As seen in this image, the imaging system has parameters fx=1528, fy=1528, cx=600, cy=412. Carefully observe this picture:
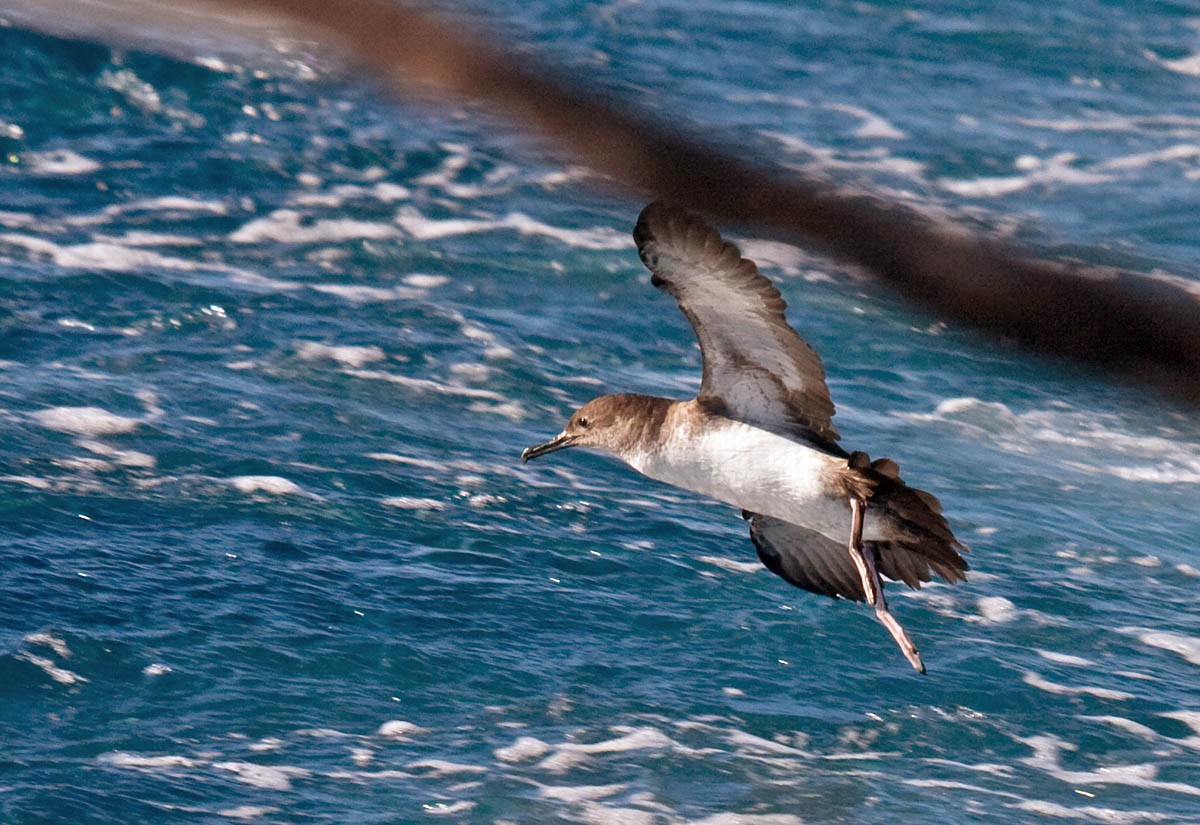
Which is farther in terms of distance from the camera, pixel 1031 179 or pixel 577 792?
pixel 1031 179

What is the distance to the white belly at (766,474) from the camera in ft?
17.5

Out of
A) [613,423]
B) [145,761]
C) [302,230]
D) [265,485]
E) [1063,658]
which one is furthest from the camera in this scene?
[302,230]

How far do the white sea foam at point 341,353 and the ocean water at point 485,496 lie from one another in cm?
3

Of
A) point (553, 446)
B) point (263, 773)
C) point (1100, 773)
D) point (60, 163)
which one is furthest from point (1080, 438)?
point (60, 163)

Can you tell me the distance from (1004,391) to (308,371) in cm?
451

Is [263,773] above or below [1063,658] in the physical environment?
below

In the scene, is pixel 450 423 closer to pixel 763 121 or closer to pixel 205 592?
pixel 205 592

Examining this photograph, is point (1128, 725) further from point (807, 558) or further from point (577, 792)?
point (577, 792)

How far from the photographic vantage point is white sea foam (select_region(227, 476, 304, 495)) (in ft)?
26.1

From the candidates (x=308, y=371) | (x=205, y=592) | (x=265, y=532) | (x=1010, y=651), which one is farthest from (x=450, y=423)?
(x=1010, y=651)

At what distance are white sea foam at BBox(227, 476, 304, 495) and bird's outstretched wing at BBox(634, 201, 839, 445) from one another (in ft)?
10.5

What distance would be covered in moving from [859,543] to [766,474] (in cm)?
40

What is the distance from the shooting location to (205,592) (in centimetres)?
689

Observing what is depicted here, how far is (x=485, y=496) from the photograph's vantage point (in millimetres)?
8156
